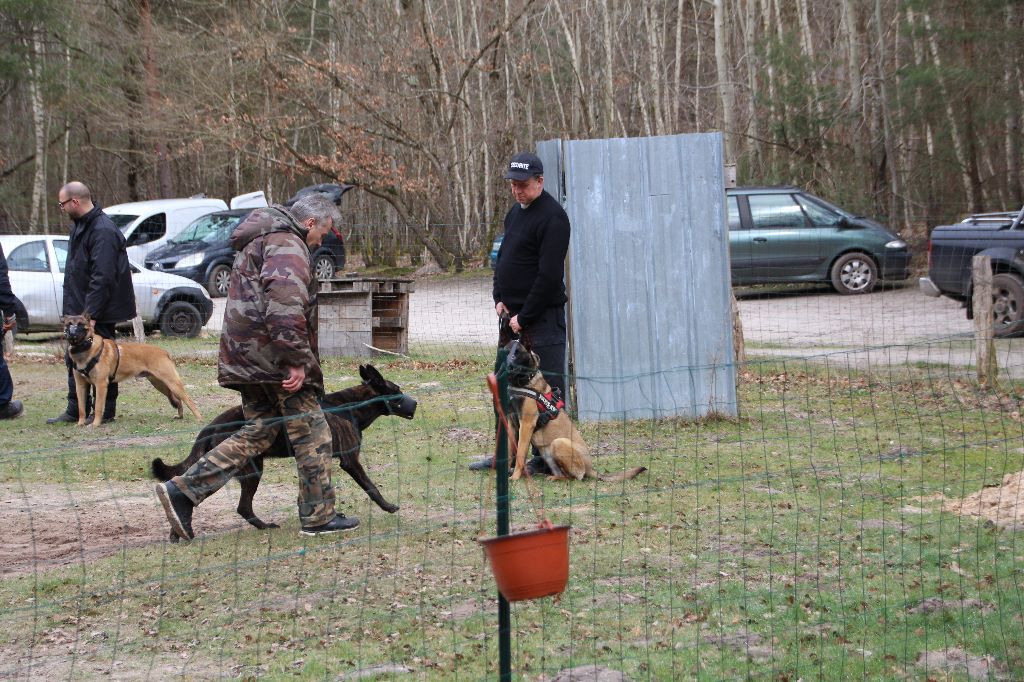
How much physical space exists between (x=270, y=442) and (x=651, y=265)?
4130mm

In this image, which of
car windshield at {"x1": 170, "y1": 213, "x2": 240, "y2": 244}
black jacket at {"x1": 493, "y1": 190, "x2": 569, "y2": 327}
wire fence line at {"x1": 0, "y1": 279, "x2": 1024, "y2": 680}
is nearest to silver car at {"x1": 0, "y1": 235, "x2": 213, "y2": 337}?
car windshield at {"x1": 170, "y1": 213, "x2": 240, "y2": 244}

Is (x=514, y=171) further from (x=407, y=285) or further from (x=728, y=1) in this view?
(x=728, y=1)

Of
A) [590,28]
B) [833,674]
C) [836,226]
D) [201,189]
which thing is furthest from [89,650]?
[201,189]

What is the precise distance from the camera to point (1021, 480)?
20.2ft

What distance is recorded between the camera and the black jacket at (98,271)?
9039 millimetres

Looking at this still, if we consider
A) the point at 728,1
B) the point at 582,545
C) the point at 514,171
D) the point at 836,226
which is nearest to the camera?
the point at 582,545

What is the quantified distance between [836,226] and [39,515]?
13689 millimetres

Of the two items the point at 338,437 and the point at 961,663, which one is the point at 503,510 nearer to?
the point at 961,663

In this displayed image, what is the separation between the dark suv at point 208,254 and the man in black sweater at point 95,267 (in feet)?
38.3

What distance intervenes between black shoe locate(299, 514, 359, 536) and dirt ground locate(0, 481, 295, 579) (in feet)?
1.54

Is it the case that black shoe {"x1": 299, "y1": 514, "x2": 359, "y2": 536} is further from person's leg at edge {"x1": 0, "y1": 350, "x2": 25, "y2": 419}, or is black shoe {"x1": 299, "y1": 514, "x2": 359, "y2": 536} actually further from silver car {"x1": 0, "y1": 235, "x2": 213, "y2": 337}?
silver car {"x1": 0, "y1": 235, "x2": 213, "y2": 337}

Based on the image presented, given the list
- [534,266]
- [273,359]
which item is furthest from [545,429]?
[273,359]

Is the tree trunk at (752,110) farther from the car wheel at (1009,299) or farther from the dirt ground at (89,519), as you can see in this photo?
the dirt ground at (89,519)

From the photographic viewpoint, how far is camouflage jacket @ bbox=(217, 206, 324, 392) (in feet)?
17.3
